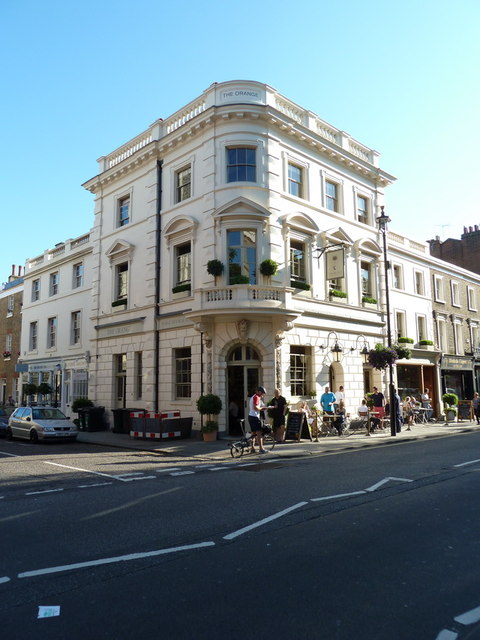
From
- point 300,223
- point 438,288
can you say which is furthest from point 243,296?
point 438,288

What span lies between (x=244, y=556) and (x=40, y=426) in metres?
15.8

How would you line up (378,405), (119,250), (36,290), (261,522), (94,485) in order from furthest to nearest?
(36,290) → (119,250) → (378,405) → (94,485) → (261,522)

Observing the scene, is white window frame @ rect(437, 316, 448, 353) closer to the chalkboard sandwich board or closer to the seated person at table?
the seated person at table

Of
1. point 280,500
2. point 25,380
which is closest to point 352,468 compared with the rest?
point 280,500

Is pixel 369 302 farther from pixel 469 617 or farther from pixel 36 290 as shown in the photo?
pixel 36 290

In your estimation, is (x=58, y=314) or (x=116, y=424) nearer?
(x=116, y=424)

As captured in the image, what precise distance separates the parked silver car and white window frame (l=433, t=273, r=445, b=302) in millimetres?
24076

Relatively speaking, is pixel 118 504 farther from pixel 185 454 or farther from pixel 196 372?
pixel 196 372

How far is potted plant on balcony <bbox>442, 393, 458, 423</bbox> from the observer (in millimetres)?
26688

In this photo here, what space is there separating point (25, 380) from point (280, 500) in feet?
94.1

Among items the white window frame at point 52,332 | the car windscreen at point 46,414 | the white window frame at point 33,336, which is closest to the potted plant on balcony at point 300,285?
the car windscreen at point 46,414

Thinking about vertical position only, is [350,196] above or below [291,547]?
above

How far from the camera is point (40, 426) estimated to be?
1892 cm

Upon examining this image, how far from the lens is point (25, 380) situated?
32.5 meters
